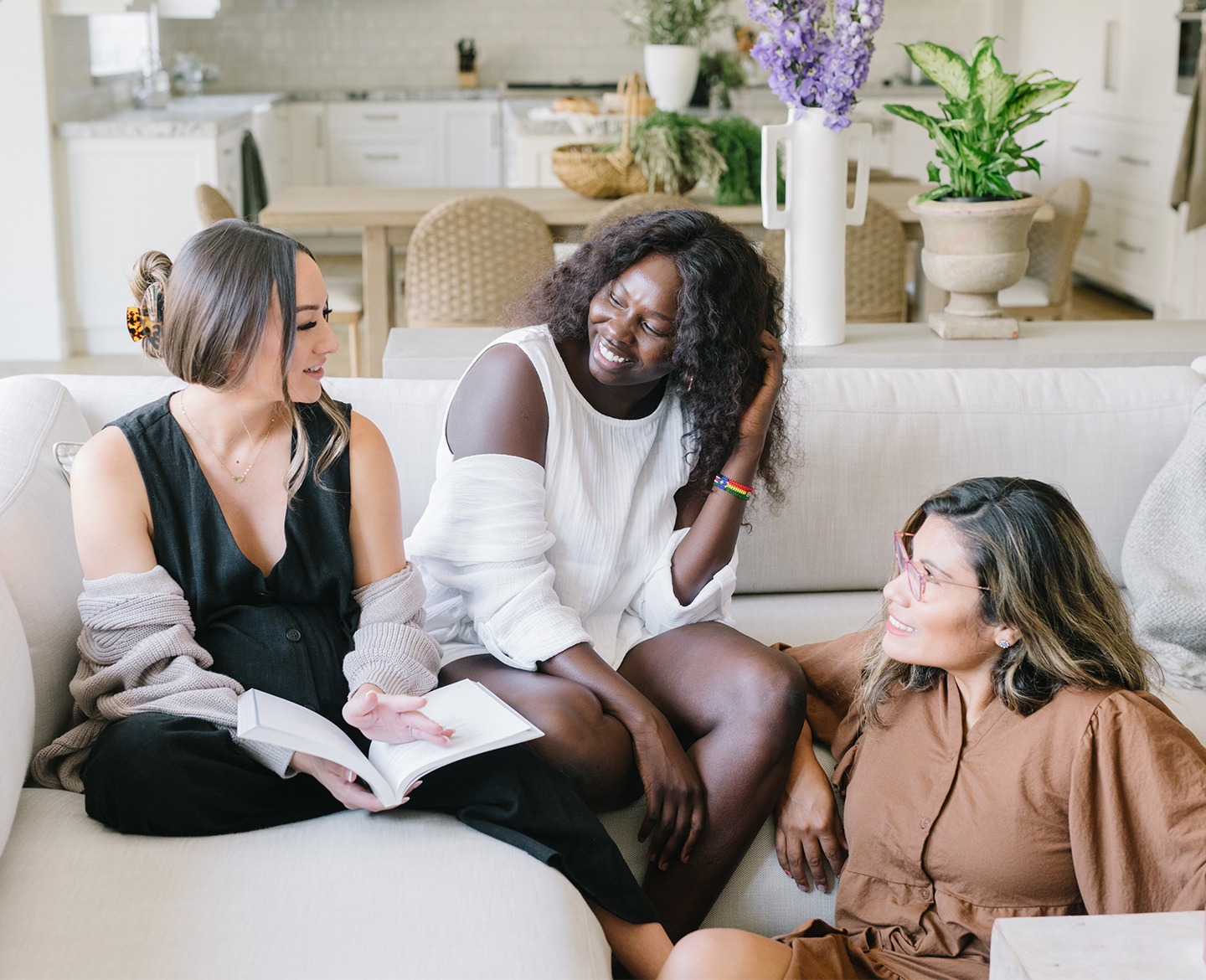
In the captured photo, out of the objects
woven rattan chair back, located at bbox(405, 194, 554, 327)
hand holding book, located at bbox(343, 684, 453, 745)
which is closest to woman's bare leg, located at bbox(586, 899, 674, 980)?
hand holding book, located at bbox(343, 684, 453, 745)

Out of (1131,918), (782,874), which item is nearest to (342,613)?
(782,874)

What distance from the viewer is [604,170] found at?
3859mm

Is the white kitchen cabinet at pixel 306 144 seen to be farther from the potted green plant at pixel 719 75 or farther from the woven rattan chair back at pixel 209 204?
the woven rattan chair back at pixel 209 204

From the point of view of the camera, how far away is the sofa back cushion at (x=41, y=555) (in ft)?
5.19

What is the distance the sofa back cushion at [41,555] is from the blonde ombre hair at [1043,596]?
1081 millimetres

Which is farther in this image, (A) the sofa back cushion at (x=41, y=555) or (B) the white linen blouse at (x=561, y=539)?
(B) the white linen blouse at (x=561, y=539)

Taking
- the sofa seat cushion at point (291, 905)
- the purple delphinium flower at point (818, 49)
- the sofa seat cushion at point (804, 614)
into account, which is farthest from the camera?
the purple delphinium flower at point (818, 49)

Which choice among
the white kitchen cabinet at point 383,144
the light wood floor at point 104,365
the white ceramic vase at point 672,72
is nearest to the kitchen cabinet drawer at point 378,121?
the white kitchen cabinet at point 383,144

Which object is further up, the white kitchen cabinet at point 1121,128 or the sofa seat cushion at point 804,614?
the white kitchen cabinet at point 1121,128

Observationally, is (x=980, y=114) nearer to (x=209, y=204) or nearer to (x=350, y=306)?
(x=209, y=204)

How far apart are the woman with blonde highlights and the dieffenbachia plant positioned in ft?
4.84

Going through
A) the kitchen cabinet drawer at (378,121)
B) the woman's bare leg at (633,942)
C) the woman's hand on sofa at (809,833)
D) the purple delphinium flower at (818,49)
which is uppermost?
the kitchen cabinet drawer at (378,121)

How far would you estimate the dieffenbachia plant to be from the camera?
2.59 metres

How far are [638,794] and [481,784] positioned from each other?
11.1 inches
